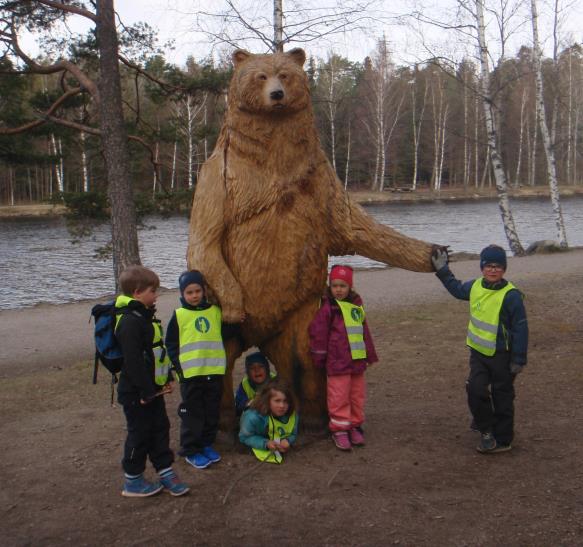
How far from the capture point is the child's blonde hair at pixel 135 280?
3.04 m

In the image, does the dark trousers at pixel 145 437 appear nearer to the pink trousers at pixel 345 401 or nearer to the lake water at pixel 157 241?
the pink trousers at pixel 345 401

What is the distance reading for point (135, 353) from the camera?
295 cm

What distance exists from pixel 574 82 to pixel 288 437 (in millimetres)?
32623

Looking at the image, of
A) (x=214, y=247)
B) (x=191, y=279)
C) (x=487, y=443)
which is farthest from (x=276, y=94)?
(x=487, y=443)

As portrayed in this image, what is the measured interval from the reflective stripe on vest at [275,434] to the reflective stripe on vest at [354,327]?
1.76 feet

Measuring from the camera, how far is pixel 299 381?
3762 mm

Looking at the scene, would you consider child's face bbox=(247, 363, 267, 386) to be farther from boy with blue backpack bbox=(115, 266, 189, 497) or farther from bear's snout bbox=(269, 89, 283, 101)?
bear's snout bbox=(269, 89, 283, 101)

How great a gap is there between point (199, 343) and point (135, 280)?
0.55 meters

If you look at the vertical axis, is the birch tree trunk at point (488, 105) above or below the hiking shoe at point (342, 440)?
above

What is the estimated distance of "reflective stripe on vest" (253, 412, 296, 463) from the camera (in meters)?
3.53

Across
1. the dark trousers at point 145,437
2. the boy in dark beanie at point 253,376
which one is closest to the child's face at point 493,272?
the boy in dark beanie at point 253,376

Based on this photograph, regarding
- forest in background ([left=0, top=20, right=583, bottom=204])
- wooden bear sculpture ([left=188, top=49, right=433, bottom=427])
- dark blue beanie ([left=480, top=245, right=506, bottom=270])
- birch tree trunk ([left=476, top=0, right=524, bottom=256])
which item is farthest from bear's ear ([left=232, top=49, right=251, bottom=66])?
forest in background ([left=0, top=20, right=583, bottom=204])

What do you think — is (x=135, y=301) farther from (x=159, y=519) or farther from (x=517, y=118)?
(x=517, y=118)

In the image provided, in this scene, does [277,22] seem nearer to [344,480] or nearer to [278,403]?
[278,403]
